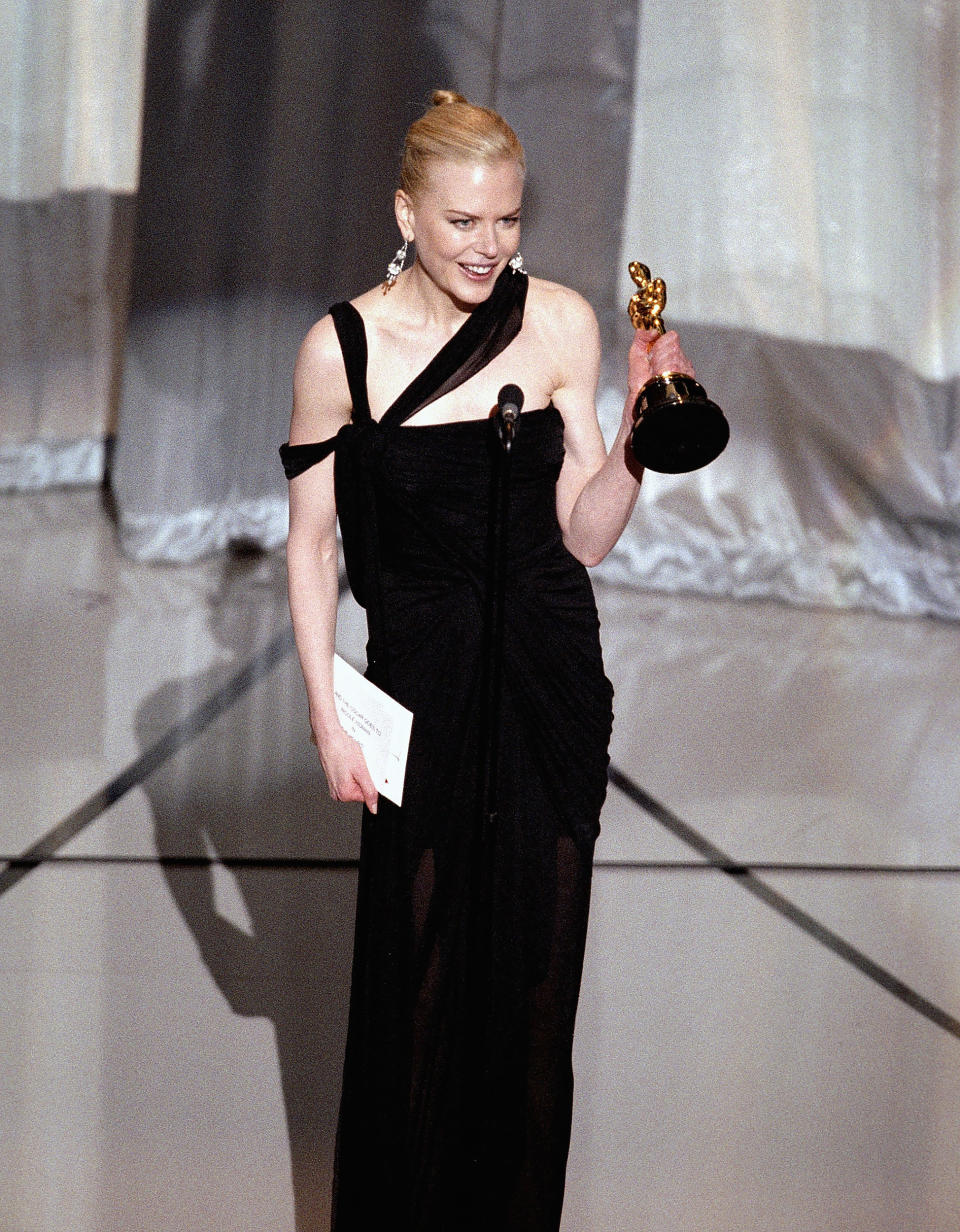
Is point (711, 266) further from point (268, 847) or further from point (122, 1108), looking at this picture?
point (122, 1108)

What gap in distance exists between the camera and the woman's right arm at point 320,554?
2.32 m

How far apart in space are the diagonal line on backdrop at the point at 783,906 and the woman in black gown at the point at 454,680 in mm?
1537

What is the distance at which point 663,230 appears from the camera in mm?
6953

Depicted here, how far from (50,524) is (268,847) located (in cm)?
369

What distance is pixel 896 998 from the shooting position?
12.4 ft

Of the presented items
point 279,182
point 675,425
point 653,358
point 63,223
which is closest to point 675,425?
point 675,425

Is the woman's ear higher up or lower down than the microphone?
higher up

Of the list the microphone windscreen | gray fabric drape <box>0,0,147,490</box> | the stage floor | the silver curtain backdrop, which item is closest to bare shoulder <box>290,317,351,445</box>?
the microphone windscreen

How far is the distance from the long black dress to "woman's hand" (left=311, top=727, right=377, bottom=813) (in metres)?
0.05

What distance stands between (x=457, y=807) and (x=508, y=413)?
71 cm

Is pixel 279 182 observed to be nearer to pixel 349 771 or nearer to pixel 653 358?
pixel 349 771

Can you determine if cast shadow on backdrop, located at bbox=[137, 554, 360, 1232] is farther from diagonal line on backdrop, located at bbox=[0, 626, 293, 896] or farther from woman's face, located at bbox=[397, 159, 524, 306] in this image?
woman's face, located at bbox=[397, 159, 524, 306]

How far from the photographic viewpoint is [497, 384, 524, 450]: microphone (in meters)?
1.92

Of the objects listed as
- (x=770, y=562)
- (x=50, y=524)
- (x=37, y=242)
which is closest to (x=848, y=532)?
(x=770, y=562)
